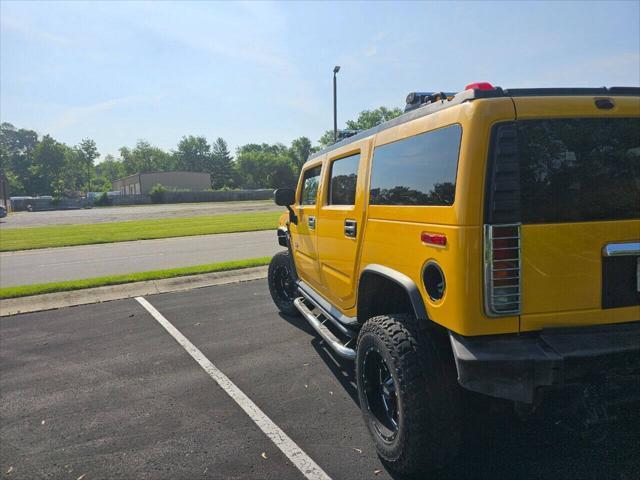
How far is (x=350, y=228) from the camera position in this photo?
11.0 ft

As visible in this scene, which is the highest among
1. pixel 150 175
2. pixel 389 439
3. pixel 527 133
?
pixel 150 175

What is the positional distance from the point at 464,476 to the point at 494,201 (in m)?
1.62

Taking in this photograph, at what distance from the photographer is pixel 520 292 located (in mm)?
2131

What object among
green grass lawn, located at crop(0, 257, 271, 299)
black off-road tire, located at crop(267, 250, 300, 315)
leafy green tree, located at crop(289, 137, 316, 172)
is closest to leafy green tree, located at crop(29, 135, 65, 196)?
leafy green tree, located at crop(289, 137, 316, 172)

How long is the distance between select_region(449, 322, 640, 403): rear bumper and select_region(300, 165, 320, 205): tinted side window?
104 inches

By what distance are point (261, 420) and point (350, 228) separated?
161 cm

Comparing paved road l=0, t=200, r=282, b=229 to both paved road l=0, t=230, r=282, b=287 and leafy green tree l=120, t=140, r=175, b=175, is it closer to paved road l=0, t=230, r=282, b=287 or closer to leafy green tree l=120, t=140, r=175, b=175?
paved road l=0, t=230, r=282, b=287

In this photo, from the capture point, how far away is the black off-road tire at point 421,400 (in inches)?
91.8

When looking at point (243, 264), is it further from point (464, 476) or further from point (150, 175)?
point (150, 175)

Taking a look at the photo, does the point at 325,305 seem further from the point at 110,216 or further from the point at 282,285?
the point at 110,216

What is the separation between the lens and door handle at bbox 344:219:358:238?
3.28 m

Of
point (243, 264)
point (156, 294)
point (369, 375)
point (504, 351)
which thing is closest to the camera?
point (504, 351)

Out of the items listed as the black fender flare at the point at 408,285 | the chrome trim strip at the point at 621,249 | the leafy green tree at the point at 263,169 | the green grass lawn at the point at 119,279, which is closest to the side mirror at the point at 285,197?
the black fender flare at the point at 408,285

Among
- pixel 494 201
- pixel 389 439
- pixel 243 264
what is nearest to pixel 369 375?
pixel 389 439
